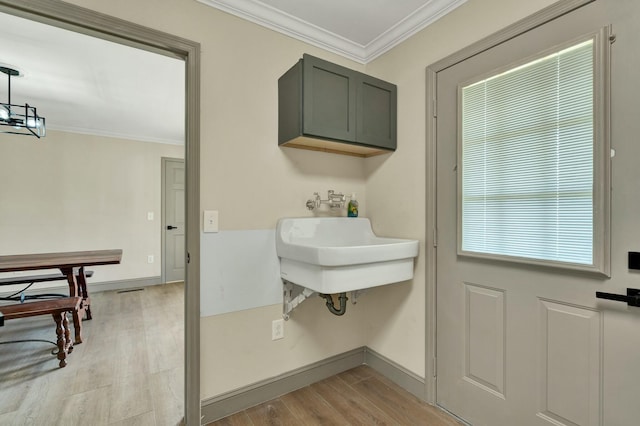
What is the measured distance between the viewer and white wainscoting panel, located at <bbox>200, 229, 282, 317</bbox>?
1.67 meters

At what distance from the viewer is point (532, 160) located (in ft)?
4.55

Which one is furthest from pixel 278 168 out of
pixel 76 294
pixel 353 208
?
pixel 76 294

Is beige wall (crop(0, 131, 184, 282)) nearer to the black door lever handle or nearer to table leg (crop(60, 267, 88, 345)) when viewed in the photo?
table leg (crop(60, 267, 88, 345))

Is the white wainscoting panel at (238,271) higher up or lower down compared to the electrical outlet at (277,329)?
higher up

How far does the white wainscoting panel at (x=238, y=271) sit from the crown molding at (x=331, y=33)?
1.30 meters

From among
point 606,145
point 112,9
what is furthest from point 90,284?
point 606,145

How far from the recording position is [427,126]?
1.83 metres

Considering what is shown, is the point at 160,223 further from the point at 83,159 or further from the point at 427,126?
the point at 427,126

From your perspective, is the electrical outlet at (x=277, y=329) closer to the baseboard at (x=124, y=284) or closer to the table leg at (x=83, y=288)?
the table leg at (x=83, y=288)

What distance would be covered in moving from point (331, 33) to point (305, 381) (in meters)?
2.40

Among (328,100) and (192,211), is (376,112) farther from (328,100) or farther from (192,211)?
(192,211)

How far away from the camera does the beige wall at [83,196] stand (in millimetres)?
3984

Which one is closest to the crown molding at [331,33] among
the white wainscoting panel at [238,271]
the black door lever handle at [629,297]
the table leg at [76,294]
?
the white wainscoting panel at [238,271]

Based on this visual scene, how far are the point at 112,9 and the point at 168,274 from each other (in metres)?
4.47
